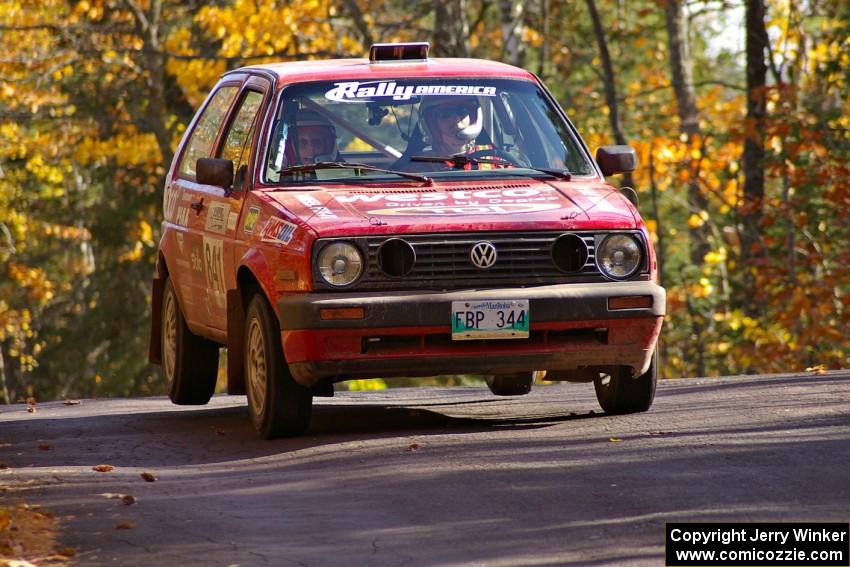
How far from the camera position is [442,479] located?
8000mm

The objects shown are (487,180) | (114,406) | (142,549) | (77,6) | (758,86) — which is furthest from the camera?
(77,6)

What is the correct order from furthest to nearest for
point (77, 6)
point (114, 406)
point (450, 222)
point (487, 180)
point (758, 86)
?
point (77, 6) < point (758, 86) < point (114, 406) < point (487, 180) < point (450, 222)

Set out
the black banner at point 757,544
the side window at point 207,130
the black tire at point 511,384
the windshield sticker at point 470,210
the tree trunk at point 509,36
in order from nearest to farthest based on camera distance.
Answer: the black banner at point 757,544 → the windshield sticker at point 470,210 → the side window at point 207,130 → the black tire at point 511,384 → the tree trunk at point 509,36

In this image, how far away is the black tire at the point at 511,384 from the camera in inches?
499

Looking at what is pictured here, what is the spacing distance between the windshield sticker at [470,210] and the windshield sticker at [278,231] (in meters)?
0.41

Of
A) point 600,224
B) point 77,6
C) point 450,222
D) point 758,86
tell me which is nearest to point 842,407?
point 600,224

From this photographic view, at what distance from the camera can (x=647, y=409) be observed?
34.1 feet

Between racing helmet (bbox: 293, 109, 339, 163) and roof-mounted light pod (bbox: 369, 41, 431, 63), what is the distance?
0.94m

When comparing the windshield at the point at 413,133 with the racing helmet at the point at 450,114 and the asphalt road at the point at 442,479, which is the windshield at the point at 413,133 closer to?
the racing helmet at the point at 450,114

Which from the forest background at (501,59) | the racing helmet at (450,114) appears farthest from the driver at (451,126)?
the forest background at (501,59)

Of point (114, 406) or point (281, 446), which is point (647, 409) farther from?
point (114, 406)

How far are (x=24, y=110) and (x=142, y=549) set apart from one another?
28.0 metres

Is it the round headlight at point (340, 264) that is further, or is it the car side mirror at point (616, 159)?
the car side mirror at point (616, 159)

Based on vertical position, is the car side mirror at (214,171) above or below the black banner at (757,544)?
above
